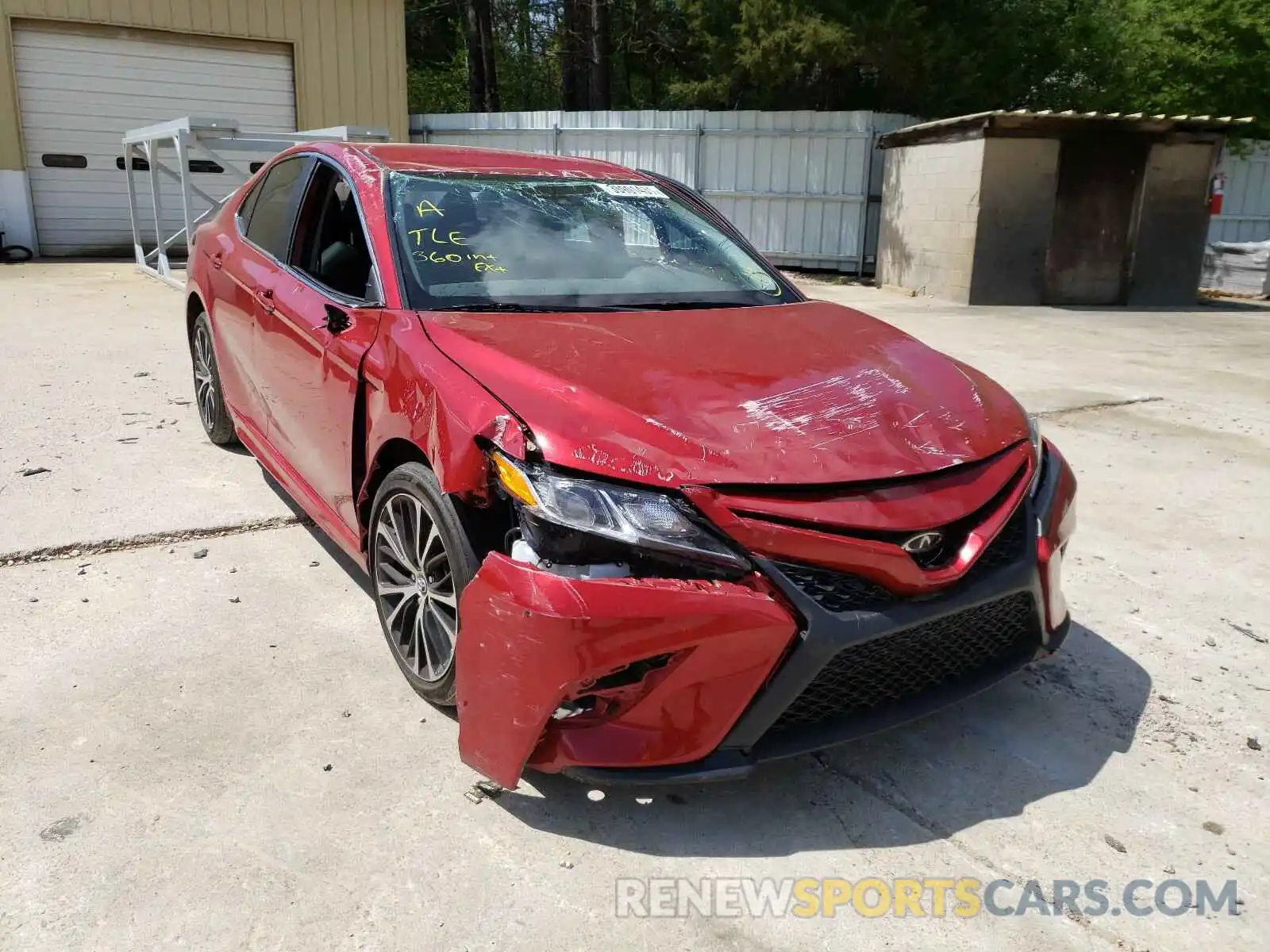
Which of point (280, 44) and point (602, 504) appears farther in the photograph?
point (280, 44)

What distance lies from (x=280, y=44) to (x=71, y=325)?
27.3 ft

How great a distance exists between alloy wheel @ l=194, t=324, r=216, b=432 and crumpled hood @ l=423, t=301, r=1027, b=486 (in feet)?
8.57

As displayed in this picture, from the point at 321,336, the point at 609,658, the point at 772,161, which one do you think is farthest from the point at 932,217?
the point at 609,658

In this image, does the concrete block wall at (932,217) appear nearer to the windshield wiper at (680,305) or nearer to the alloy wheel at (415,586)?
the windshield wiper at (680,305)

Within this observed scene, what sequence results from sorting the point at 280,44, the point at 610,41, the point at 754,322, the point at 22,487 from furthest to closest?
the point at 610,41
the point at 280,44
the point at 22,487
the point at 754,322

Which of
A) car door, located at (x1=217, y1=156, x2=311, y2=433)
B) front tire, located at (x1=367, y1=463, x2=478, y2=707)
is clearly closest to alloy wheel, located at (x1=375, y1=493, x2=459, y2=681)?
front tire, located at (x1=367, y1=463, x2=478, y2=707)

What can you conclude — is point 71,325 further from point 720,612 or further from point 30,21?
point 720,612

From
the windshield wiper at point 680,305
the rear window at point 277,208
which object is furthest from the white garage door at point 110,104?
the windshield wiper at point 680,305

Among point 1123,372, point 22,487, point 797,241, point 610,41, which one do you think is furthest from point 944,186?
point 22,487

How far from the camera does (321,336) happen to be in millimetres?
3240

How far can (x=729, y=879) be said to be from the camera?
2.24 m

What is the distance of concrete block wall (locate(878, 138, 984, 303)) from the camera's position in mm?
12688

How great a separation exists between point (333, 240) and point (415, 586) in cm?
143

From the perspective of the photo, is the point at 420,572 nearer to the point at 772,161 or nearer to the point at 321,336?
the point at 321,336
